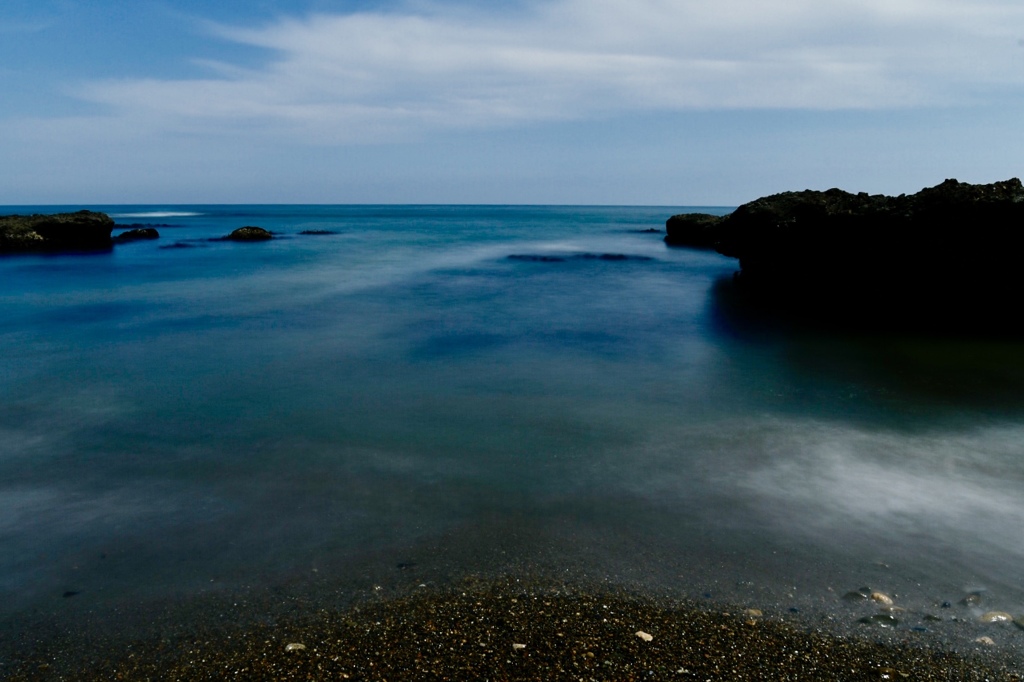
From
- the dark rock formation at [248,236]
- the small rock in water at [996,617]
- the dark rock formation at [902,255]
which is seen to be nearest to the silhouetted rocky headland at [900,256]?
the dark rock formation at [902,255]

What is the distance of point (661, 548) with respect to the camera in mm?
6957

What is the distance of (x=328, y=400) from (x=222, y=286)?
69.0 ft

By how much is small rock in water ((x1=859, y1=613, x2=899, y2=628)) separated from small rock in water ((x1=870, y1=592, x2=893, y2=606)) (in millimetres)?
184

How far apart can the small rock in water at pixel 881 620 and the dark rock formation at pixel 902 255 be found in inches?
656

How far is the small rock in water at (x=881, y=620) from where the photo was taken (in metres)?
5.69

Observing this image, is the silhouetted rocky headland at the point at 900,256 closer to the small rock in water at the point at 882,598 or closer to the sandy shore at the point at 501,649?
the small rock in water at the point at 882,598

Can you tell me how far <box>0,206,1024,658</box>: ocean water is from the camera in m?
6.45

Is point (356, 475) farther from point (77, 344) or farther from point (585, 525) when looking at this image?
point (77, 344)

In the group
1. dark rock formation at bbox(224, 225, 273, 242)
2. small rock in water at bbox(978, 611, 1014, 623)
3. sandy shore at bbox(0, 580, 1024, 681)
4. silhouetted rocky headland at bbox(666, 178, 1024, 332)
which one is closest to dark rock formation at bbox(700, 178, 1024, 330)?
silhouetted rocky headland at bbox(666, 178, 1024, 332)

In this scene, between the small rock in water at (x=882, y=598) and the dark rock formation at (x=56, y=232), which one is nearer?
the small rock in water at (x=882, y=598)

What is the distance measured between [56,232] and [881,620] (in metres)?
61.2

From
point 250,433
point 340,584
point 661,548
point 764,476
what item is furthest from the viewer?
point 250,433

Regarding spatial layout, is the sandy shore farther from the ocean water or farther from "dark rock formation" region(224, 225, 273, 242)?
"dark rock formation" region(224, 225, 273, 242)

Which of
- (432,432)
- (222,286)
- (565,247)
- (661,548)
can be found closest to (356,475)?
(432,432)
